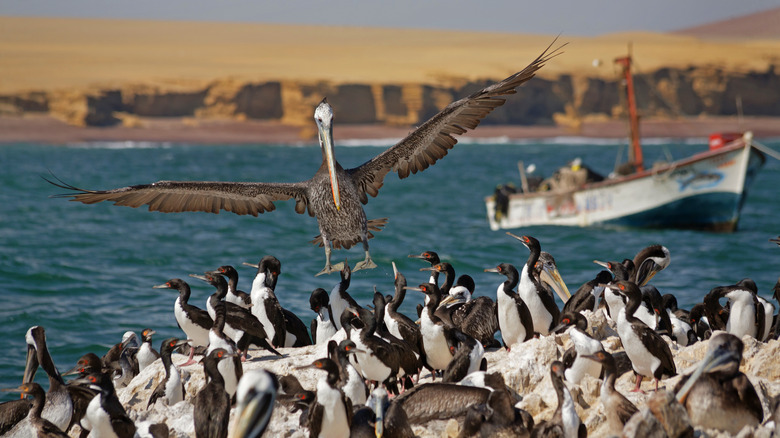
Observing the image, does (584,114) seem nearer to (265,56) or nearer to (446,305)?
(265,56)

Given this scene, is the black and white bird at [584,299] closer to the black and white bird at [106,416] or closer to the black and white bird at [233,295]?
the black and white bird at [233,295]

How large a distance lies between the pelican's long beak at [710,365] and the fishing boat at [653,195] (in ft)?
52.5

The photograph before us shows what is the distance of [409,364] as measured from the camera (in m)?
6.86

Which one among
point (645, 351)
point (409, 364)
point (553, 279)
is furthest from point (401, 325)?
point (553, 279)

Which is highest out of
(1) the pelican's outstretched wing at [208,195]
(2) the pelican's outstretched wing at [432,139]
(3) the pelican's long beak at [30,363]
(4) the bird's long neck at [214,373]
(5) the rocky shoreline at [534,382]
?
(2) the pelican's outstretched wing at [432,139]

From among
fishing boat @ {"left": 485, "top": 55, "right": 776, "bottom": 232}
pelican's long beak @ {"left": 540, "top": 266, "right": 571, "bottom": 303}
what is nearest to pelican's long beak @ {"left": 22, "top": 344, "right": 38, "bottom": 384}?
pelican's long beak @ {"left": 540, "top": 266, "right": 571, "bottom": 303}

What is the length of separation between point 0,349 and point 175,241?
33.0ft

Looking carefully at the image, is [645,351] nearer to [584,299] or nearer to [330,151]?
[584,299]

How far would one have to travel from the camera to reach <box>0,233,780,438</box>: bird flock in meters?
5.42

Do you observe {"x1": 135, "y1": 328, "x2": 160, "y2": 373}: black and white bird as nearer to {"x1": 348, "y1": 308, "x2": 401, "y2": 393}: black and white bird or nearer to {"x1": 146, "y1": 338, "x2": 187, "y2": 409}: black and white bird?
{"x1": 146, "y1": 338, "x2": 187, "y2": 409}: black and white bird

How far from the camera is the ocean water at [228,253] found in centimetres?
1238

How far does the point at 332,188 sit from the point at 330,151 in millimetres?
363

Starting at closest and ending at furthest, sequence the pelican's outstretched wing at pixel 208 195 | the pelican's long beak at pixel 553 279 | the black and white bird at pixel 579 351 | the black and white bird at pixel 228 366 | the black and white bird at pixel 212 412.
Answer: the black and white bird at pixel 212 412, the black and white bird at pixel 579 351, the black and white bird at pixel 228 366, the pelican's outstretched wing at pixel 208 195, the pelican's long beak at pixel 553 279

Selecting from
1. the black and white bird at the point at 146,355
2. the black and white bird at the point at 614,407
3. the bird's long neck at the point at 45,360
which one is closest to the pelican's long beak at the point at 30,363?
the bird's long neck at the point at 45,360
